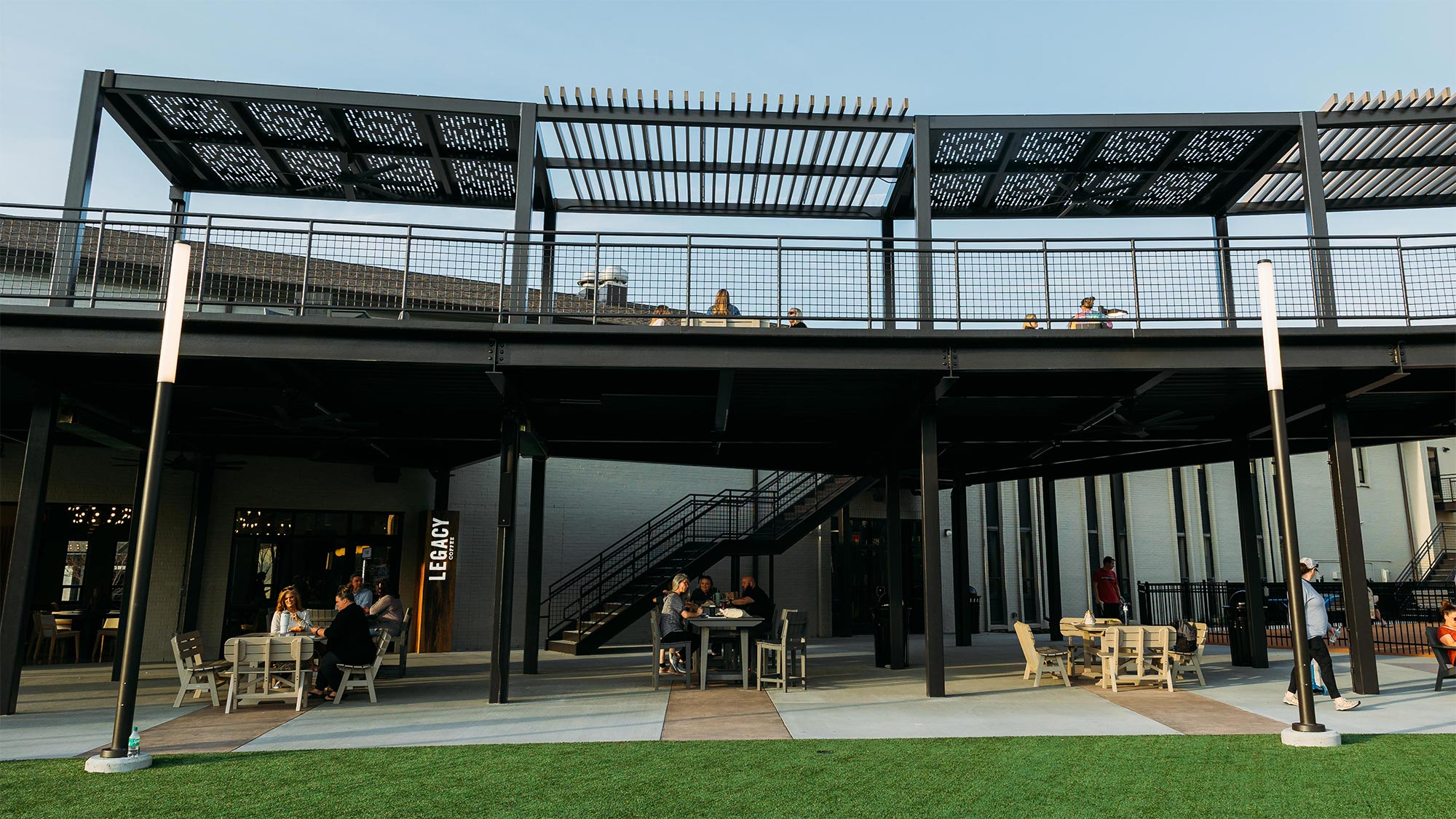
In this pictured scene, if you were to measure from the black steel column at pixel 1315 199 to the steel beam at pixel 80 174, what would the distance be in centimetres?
1390

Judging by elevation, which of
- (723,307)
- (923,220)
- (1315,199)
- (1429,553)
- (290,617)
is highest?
(1315,199)

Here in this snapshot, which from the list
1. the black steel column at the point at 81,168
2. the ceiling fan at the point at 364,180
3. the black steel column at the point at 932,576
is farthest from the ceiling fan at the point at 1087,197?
the black steel column at the point at 81,168

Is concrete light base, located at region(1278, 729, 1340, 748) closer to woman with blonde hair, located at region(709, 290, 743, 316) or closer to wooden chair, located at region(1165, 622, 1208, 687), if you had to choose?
wooden chair, located at region(1165, 622, 1208, 687)

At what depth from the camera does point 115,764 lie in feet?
23.1

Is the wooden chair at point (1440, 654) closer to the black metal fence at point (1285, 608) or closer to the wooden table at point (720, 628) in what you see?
the black metal fence at point (1285, 608)

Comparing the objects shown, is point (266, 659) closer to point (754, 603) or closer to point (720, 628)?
point (720, 628)

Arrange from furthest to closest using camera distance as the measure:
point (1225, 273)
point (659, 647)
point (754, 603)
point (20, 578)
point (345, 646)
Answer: point (754, 603) → point (1225, 273) → point (659, 647) → point (345, 646) → point (20, 578)

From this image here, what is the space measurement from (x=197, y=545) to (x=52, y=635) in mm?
2790

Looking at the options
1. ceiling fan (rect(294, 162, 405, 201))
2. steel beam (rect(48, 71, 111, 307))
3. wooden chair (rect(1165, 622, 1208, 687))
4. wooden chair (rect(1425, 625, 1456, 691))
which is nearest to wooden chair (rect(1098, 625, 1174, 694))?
wooden chair (rect(1165, 622, 1208, 687))

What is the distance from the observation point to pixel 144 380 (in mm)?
11555

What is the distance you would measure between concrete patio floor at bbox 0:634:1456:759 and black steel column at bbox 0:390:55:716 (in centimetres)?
44

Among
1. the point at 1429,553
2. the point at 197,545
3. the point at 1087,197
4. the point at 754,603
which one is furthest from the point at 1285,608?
the point at 197,545

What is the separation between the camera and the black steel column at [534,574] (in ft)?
44.7

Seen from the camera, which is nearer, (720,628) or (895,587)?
(720,628)
